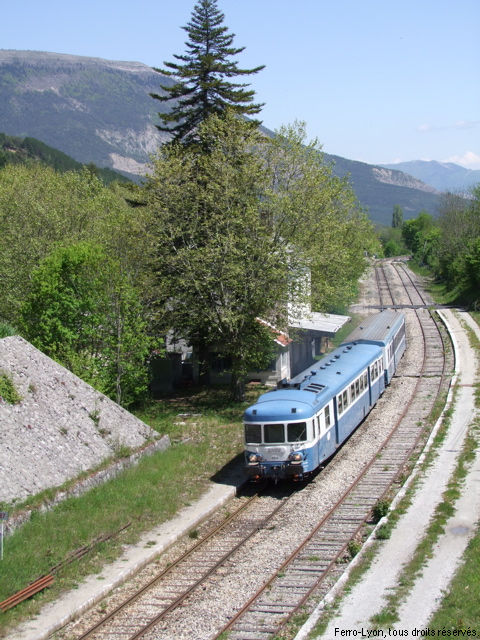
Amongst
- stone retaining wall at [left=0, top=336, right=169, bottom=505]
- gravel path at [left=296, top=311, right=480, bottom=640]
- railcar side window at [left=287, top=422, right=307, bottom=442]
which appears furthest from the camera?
railcar side window at [left=287, top=422, right=307, bottom=442]

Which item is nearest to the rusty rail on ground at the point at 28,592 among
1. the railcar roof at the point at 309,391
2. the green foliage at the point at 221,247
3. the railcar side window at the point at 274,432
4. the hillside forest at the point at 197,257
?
the railcar side window at the point at 274,432

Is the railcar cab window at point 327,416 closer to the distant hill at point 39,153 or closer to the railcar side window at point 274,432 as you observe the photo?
the railcar side window at point 274,432

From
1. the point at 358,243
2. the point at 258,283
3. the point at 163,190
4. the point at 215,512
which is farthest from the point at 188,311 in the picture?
the point at 358,243

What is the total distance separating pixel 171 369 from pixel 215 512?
18.6 meters

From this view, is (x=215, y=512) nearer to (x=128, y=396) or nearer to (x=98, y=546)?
(x=98, y=546)

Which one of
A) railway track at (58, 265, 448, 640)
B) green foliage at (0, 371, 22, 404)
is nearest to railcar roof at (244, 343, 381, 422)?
railway track at (58, 265, 448, 640)

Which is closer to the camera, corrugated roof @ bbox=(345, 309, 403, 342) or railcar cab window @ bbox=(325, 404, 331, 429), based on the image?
railcar cab window @ bbox=(325, 404, 331, 429)

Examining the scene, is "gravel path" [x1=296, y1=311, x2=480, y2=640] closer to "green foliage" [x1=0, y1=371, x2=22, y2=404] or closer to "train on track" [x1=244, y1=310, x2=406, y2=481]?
"train on track" [x1=244, y1=310, x2=406, y2=481]

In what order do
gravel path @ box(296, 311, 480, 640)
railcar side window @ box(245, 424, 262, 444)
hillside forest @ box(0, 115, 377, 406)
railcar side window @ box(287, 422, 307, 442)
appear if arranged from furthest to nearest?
hillside forest @ box(0, 115, 377, 406) < railcar side window @ box(245, 424, 262, 444) < railcar side window @ box(287, 422, 307, 442) < gravel path @ box(296, 311, 480, 640)

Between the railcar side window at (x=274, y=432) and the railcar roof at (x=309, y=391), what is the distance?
0.22 m

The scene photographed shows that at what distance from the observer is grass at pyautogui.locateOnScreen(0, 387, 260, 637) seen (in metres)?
14.7

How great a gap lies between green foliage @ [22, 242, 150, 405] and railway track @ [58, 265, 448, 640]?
10367 millimetres

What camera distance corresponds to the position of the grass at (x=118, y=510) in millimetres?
14692

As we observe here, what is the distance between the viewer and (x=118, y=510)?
1847 centimetres
